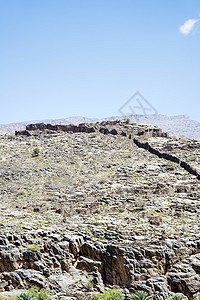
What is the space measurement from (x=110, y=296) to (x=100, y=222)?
786 cm

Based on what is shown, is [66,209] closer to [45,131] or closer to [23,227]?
[23,227]

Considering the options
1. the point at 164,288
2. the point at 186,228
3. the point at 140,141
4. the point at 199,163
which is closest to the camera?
the point at 164,288

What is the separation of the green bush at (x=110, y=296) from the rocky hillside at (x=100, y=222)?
0.61 m

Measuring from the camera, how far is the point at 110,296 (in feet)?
65.1

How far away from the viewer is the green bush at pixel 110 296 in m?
19.8

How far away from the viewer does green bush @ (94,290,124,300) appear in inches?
778

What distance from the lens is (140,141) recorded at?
198 feet

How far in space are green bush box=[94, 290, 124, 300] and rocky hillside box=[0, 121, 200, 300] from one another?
610 mm

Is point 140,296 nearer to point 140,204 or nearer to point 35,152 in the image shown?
point 140,204

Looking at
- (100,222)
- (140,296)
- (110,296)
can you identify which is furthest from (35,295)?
(100,222)

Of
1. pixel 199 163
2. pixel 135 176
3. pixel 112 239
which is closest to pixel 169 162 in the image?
pixel 199 163

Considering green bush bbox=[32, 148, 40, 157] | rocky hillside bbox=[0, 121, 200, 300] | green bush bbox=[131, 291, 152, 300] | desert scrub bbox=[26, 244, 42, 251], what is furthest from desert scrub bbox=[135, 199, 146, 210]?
green bush bbox=[32, 148, 40, 157]

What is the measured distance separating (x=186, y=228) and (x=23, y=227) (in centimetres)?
1244

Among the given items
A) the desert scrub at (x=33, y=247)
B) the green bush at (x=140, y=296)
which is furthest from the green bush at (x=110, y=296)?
the desert scrub at (x=33, y=247)
